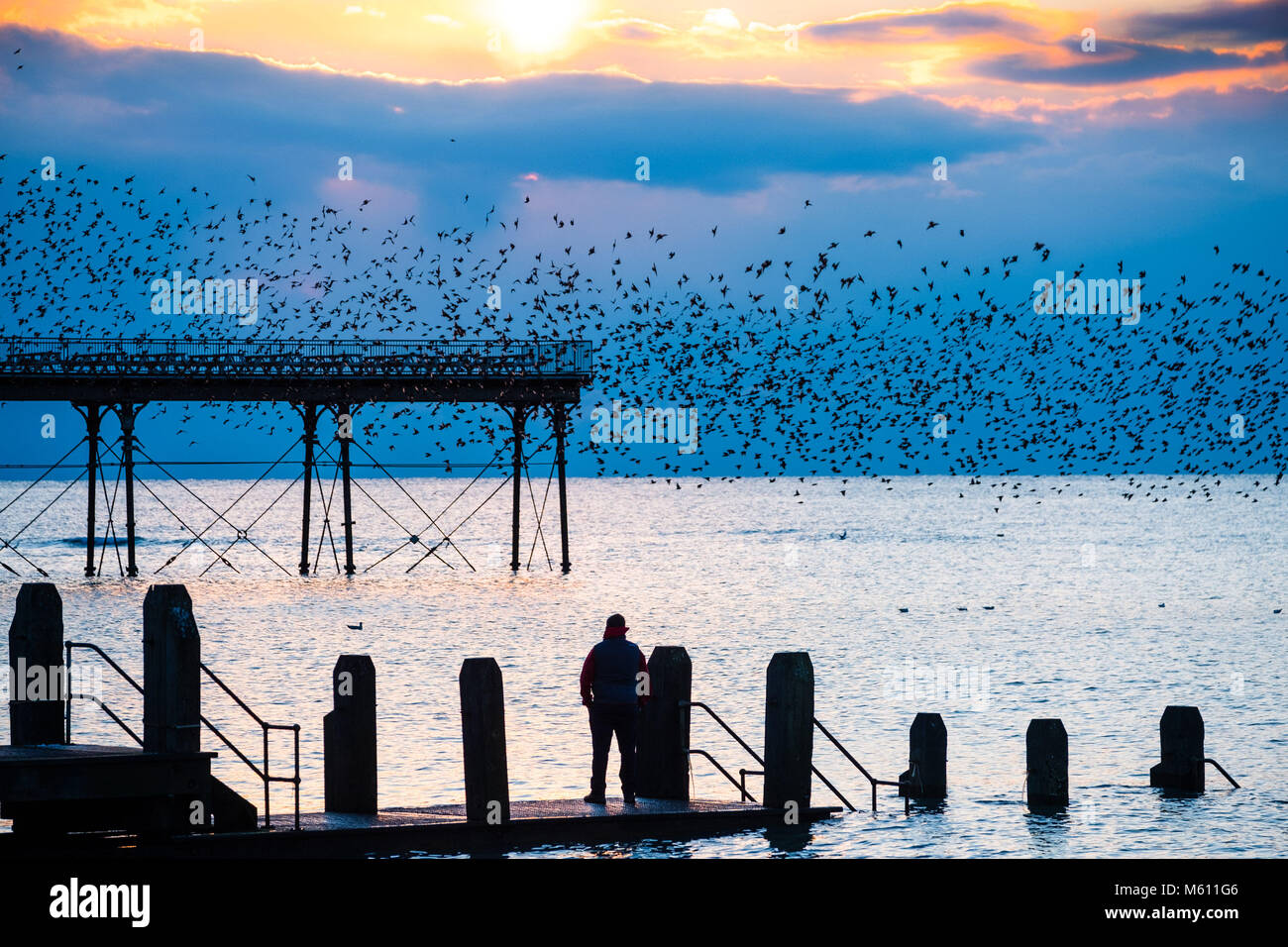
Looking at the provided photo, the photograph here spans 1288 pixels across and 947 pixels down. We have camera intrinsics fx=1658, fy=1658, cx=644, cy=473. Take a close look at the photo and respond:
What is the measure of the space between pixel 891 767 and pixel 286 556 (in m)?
85.3

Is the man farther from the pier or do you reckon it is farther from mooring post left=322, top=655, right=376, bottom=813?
the pier

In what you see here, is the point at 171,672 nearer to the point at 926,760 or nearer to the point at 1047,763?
the point at 926,760

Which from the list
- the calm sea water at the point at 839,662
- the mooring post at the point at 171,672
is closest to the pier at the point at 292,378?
the calm sea water at the point at 839,662

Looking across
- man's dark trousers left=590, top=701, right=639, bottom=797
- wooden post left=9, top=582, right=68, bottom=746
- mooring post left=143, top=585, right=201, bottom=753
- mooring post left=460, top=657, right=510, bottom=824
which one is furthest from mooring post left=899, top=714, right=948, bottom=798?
wooden post left=9, top=582, right=68, bottom=746

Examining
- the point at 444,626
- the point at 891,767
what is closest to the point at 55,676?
the point at 891,767

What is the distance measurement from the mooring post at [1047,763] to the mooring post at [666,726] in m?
4.87

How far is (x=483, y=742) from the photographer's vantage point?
16.1 m

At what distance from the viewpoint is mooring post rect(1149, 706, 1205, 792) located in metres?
22.1

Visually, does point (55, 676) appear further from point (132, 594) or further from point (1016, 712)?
point (132, 594)

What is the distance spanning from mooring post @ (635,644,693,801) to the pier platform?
0.27 metres

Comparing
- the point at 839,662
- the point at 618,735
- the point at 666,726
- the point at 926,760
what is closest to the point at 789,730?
the point at 666,726

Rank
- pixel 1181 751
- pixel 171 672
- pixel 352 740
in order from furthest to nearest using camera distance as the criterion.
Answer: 1. pixel 1181 751
2. pixel 352 740
3. pixel 171 672

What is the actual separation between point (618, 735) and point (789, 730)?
1.81 meters

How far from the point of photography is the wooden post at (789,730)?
17.4 m
